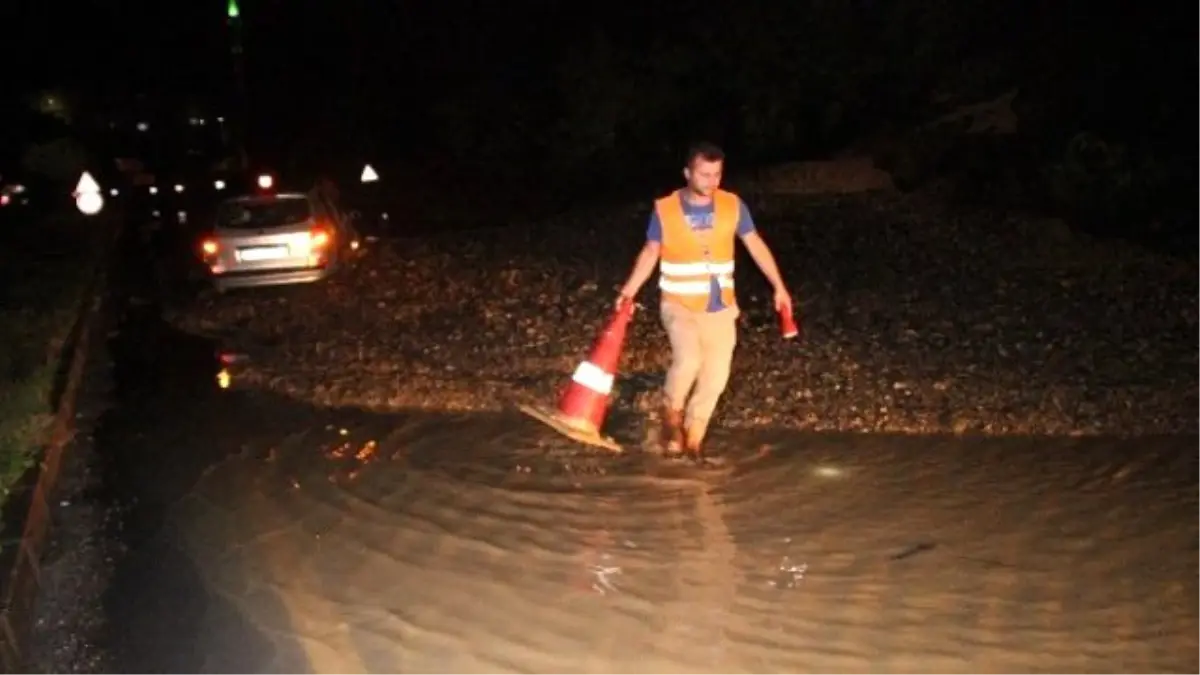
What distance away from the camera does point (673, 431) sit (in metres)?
8.55

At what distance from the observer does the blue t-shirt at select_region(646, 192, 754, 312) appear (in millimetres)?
7750

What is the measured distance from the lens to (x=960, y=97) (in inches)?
893

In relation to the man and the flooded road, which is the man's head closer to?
the man

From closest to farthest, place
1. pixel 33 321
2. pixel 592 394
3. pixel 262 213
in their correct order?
pixel 592 394, pixel 33 321, pixel 262 213

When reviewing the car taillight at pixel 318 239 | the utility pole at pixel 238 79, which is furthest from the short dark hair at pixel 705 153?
the utility pole at pixel 238 79

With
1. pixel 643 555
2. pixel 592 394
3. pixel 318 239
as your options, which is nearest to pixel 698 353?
pixel 592 394

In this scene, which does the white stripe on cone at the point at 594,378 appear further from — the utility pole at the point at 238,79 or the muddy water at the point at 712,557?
the utility pole at the point at 238,79

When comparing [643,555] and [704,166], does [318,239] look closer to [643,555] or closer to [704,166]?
[704,166]

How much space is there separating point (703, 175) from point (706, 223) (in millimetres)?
354

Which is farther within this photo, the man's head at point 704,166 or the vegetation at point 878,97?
the vegetation at point 878,97

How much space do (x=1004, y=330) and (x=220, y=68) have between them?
55116 mm

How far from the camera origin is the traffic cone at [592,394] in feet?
28.0

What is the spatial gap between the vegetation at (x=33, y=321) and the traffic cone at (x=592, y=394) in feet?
10.3

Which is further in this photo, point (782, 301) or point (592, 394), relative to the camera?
point (592, 394)
